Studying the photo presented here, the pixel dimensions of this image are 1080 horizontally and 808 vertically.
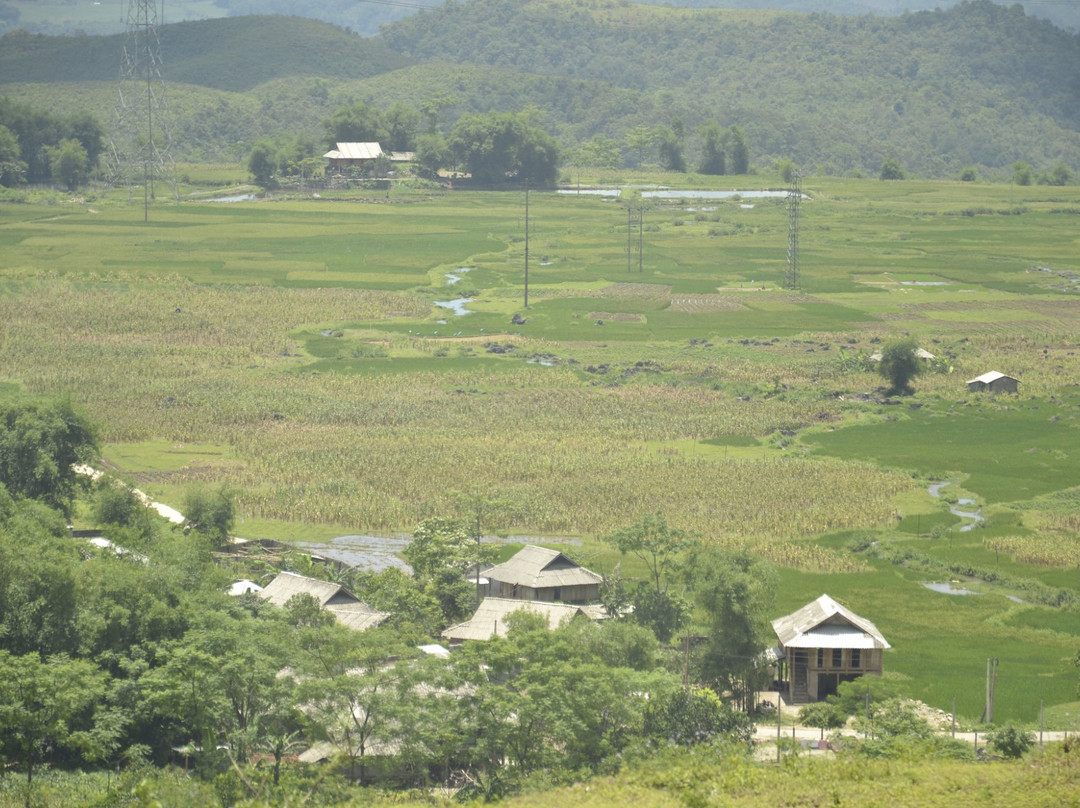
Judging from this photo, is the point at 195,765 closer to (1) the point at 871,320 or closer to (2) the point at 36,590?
(2) the point at 36,590

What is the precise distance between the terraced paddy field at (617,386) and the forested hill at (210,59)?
84.7 metres

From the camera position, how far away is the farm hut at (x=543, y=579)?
→ 29.5 meters

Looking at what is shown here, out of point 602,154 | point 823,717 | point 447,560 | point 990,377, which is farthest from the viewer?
point 602,154

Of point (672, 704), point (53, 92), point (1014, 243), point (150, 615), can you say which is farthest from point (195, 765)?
point (53, 92)

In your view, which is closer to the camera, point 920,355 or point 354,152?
point 920,355

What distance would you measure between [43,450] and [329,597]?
35.1 ft

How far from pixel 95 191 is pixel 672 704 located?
106m

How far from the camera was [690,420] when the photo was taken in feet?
159

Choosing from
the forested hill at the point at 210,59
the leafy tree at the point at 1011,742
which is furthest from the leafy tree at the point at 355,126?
the leafy tree at the point at 1011,742

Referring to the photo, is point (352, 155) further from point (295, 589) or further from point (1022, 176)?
point (295, 589)

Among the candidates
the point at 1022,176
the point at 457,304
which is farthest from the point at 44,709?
the point at 1022,176

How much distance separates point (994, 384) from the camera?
176ft

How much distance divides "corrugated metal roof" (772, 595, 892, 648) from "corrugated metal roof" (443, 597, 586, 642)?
12.7ft

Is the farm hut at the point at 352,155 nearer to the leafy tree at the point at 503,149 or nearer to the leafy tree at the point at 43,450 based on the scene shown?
the leafy tree at the point at 503,149
